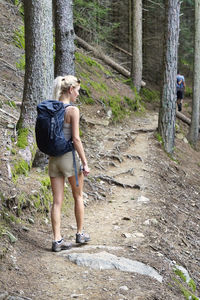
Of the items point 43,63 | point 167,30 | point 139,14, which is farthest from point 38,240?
point 139,14

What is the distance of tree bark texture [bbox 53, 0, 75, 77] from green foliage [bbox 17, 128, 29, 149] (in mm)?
3204

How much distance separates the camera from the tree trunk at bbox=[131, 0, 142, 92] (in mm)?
17688

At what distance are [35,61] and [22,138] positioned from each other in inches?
55.0

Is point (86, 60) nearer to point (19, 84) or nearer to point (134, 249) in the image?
point (19, 84)

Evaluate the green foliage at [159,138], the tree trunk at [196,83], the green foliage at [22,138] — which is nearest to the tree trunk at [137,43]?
the tree trunk at [196,83]

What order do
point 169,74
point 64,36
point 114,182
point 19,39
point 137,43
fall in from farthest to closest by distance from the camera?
point 137,43 < point 19,39 < point 169,74 < point 64,36 < point 114,182

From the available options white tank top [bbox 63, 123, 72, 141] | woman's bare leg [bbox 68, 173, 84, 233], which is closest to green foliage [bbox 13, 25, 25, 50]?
white tank top [bbox 63, 123, 72, 141]

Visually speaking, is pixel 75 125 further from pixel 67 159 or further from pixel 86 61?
pixel 86 61

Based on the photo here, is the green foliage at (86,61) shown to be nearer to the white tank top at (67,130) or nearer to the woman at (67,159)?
the woman at (67,159)

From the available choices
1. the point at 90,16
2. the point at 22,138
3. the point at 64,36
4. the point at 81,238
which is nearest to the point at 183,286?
the point at 81,238

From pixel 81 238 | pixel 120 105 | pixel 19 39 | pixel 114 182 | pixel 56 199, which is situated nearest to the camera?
pixel 56 199

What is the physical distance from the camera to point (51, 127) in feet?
15.5

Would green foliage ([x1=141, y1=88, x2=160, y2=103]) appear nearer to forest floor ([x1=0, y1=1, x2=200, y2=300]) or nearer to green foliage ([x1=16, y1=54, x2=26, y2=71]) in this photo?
forest floor ([x1=0, y1=1, x2=200, y2=300])

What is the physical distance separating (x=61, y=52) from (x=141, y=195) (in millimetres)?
4220
